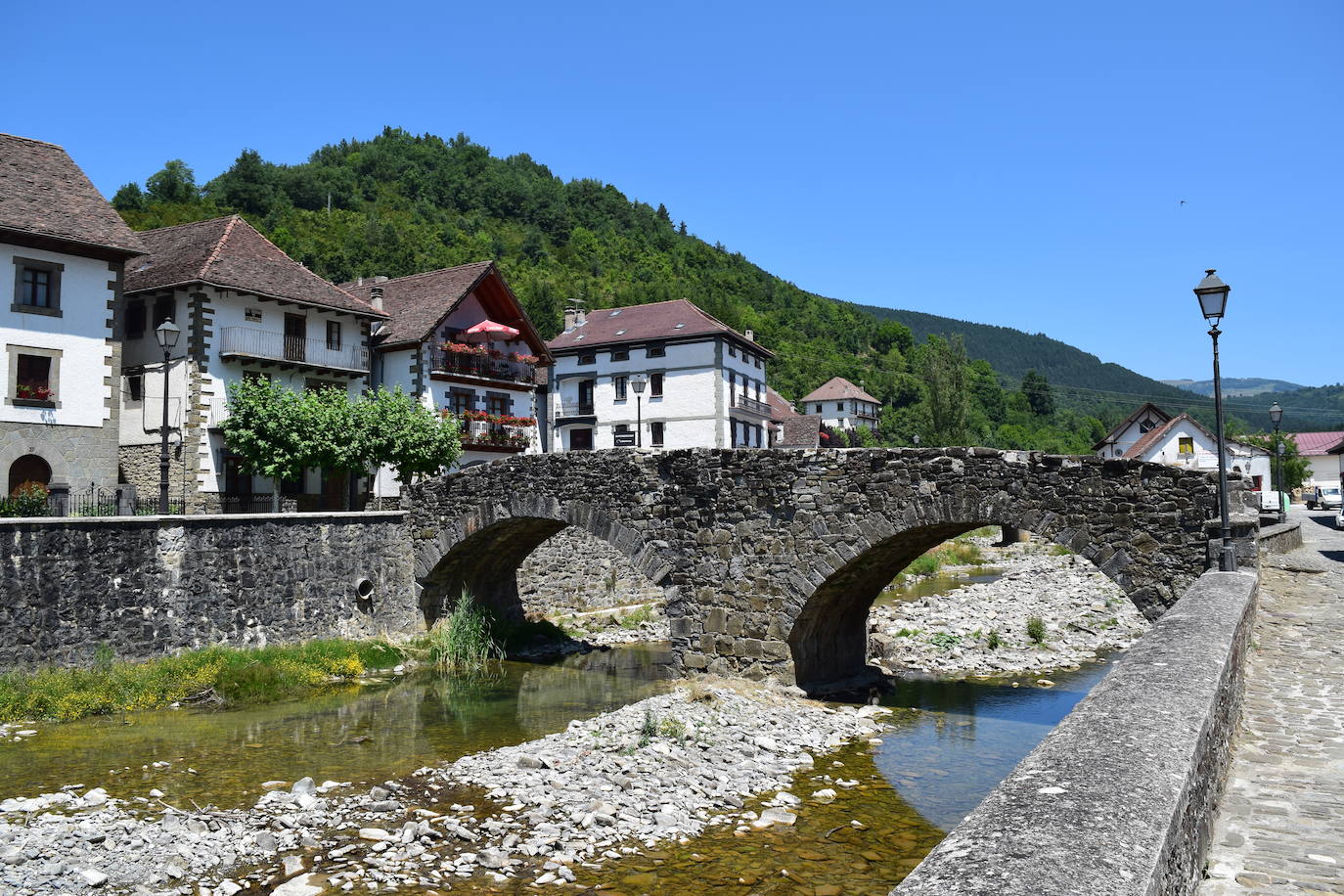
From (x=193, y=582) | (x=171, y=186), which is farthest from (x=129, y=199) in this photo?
(x=193, y=582)

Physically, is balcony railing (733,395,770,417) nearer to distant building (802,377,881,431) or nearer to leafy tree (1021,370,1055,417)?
distant building (802,377,881,431)

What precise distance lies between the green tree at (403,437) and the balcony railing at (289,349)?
394cm

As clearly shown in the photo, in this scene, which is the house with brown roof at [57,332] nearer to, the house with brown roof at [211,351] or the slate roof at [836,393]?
the house with brown roof at [211,351]

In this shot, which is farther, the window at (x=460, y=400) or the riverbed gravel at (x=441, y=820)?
the window at (x=460, y=400)

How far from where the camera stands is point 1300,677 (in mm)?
8742

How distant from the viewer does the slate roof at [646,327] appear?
4706cm

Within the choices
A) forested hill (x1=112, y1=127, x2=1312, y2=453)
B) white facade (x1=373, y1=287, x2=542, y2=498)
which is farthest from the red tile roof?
forested hill (x1=112, y1=127, x2=1312, y2=453)

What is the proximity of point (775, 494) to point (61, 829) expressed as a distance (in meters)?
11.9

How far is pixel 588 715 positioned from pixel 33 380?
17.0m

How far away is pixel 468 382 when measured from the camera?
36688 millimetres

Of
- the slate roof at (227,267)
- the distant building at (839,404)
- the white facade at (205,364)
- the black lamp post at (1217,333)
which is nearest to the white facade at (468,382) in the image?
the slate roof at (227,267)

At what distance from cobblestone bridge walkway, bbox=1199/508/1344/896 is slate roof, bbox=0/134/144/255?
87.5ft

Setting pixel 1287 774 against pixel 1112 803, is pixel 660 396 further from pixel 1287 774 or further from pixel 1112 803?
pixel 1112 803

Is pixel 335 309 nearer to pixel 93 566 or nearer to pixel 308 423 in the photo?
pixel 308 423
